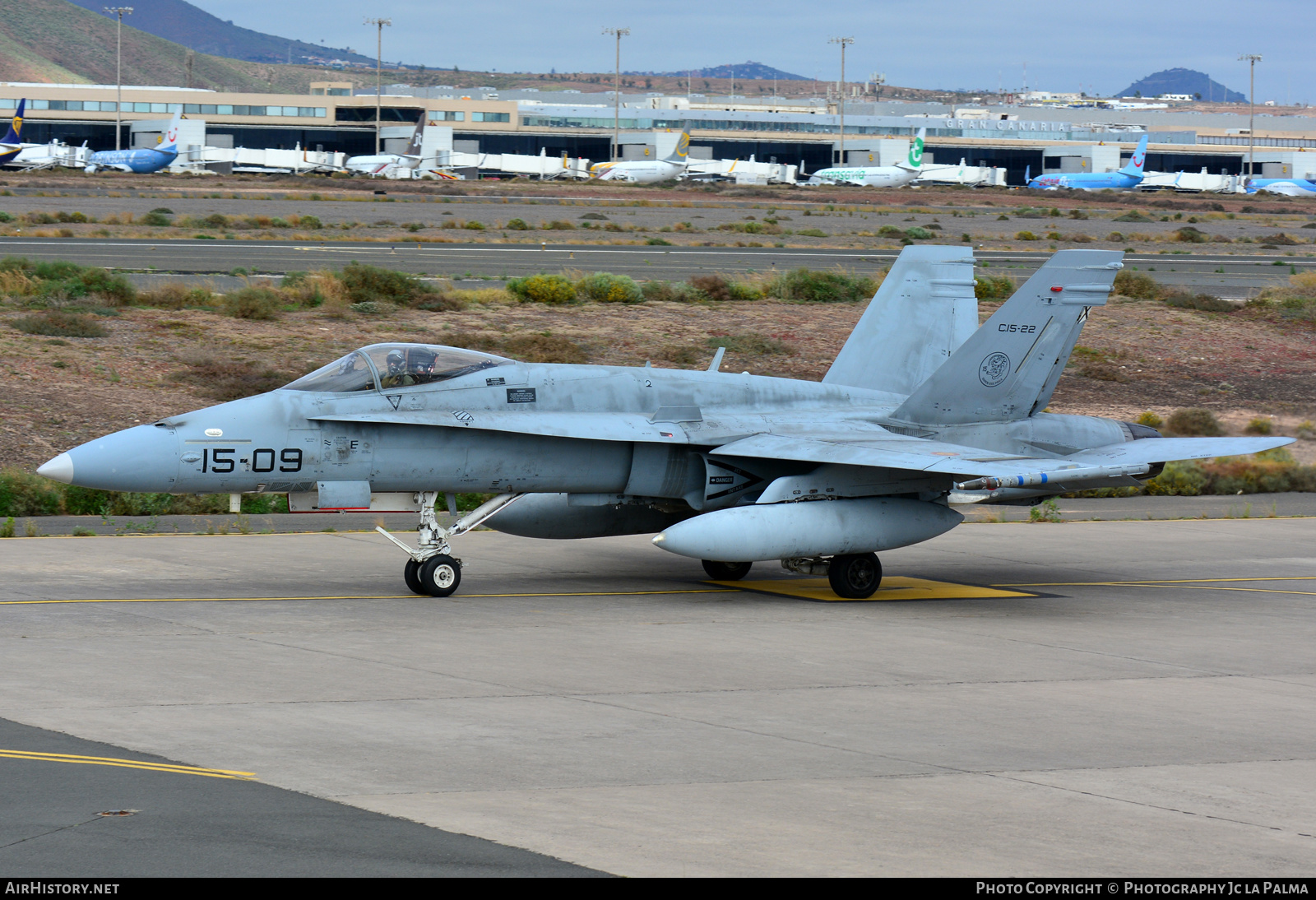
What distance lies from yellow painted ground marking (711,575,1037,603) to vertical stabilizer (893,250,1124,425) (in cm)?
211

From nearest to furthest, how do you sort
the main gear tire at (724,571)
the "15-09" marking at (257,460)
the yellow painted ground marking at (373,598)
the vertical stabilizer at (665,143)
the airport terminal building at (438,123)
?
the "15-09" marking at (257,460)
the yellow painted ground marking at (373,598)
the main gear tire at (724,571)
the airport terminal building at (438,123)
the vertical stabilizer at (665,143)

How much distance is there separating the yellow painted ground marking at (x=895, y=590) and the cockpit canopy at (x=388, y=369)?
14.9ft

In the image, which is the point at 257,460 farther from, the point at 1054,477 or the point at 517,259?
the point at 517,259

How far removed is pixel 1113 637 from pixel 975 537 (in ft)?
24.5

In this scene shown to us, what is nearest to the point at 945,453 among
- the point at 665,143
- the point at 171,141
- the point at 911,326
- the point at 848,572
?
the point at 848,572

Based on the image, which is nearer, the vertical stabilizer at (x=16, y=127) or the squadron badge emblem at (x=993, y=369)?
the squadron badge emblem at (x=993, y=369)

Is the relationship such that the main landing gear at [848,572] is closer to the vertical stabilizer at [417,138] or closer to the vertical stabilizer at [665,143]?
the vertical stabilizer at [417,138]

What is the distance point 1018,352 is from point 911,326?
1.84 meters

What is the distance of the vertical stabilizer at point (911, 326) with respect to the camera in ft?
66.4

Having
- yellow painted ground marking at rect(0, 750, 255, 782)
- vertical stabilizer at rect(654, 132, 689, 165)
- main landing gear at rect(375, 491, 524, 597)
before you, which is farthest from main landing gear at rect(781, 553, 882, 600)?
vertical stabilizer at rect(654, 132, 689, 165)

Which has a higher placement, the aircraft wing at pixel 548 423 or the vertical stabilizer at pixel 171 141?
the vertical stabilizer at pixel 171 141

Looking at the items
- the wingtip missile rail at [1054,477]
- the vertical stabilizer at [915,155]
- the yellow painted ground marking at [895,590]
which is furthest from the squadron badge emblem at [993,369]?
the vertical stabilizer at [915,155]

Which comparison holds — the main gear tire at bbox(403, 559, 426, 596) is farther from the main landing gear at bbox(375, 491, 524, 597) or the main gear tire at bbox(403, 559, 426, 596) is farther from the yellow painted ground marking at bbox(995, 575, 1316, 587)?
the yellow painted ground marking at bbox(995, 575, 1316, 587)
